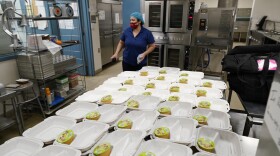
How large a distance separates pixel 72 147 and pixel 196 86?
122 cm

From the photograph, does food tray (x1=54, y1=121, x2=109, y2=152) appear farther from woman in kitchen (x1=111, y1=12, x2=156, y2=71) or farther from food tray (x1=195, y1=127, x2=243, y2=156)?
woman in kitchen (x1=111, y1=12, x2=156, y2=71)

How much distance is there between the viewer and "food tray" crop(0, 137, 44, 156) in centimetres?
97

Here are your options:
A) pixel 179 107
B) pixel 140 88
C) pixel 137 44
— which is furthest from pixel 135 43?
pixel 179 107

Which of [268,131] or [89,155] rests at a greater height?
[268,131]

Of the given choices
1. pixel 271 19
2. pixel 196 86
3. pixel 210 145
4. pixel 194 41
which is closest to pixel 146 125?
pixel 210 145

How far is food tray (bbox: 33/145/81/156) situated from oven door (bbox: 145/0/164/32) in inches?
127

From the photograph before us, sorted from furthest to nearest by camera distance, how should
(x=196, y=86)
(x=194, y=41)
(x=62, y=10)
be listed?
1. (x=194, y=41)
2. (x=62, y=10)
3. (x=196, y=86)

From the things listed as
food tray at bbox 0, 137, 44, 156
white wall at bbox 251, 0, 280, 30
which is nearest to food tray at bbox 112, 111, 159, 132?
food tray at bbox 0, 137, 44, 156

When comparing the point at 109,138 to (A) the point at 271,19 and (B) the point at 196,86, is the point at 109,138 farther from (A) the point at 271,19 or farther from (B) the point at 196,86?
(A) the point at 271,19

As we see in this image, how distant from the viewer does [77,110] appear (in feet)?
4.58

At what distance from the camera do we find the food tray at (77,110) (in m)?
1.31

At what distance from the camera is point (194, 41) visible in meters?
4.01

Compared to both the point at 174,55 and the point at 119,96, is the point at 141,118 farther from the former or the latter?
the point at 174,55

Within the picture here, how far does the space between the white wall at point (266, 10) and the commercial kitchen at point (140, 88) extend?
32 centimetres
